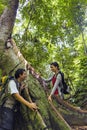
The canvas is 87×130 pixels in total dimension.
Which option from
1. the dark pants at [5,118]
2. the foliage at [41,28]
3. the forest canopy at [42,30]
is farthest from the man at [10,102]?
the foliage at [41,28]

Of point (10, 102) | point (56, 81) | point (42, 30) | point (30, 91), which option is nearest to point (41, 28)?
point (42, 30)

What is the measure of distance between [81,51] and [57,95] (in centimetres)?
1071

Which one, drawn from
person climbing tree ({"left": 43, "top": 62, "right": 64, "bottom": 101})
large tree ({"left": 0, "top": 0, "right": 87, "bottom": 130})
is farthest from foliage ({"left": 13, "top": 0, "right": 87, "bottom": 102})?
person climbing tree ({"left": 43, "top": 62, "right": 64, "bottom": 101})

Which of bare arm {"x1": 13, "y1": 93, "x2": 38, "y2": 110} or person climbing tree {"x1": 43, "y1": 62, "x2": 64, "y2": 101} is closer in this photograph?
bare arm {"x1": 13, "y1": 93, "x2": 38, "y2": 110}

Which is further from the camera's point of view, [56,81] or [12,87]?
[56,81]

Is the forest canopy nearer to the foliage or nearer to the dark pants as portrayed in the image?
the foliage

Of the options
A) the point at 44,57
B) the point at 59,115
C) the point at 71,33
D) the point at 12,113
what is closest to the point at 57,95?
the point at 59,115

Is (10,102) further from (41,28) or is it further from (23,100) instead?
(41,28)

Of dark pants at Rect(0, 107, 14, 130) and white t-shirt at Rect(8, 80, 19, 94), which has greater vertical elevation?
white t-shirt at Rect(8, 80, 19, 94)

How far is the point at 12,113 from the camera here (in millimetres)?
5004

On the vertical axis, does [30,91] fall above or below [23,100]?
below

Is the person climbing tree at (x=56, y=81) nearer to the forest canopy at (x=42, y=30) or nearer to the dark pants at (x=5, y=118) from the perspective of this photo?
the dark pants at (x=5, y=118)

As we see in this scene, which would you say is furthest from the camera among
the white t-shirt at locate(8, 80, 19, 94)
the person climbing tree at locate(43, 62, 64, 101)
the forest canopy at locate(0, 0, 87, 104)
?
the forest canopy at locate(0, 0, 87, 104)

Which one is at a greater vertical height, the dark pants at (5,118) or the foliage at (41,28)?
the foliage at (41,28)
